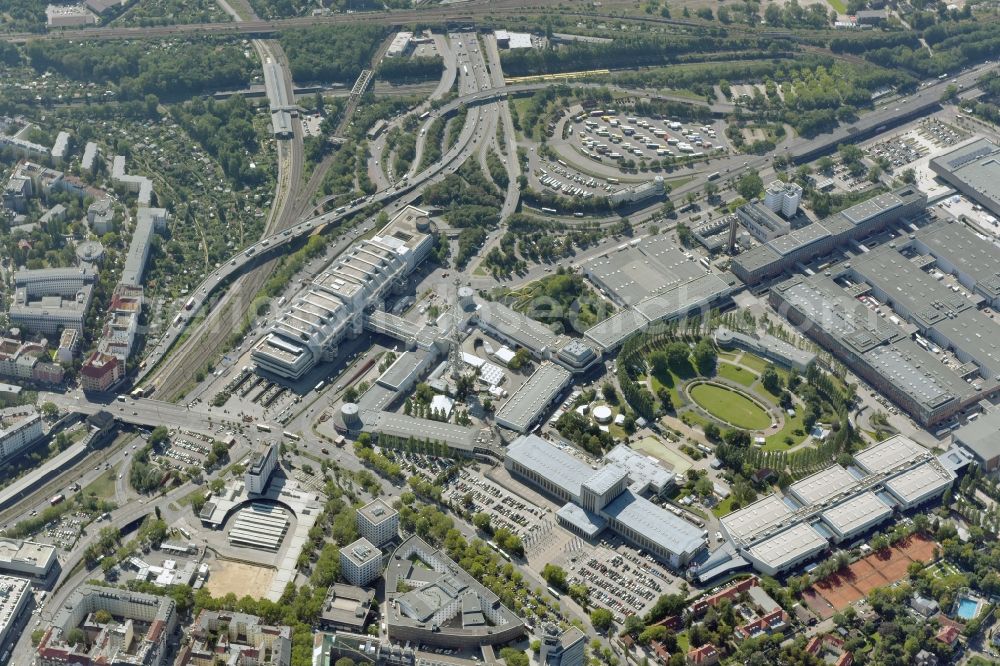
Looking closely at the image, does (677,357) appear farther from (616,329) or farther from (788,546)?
(788,546)

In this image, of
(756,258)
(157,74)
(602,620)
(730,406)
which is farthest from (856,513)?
(157,74)

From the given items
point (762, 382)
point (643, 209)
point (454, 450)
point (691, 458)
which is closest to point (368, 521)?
point (454, 450)

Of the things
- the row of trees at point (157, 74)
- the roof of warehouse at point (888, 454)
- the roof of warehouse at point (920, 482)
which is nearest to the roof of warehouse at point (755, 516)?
the roof of warehouse at point (888, 454)

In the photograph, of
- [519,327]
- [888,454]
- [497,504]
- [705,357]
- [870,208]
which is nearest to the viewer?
[497,504]

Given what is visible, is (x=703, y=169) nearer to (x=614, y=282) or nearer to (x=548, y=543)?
(x=614, y=282)

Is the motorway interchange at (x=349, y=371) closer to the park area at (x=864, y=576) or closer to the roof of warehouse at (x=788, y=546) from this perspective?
the roof of warehouse at (x=788, y=546)
